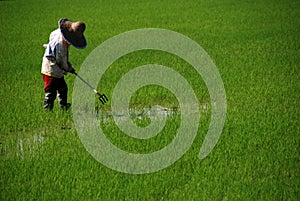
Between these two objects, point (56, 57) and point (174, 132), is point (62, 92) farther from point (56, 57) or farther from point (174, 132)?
point (174, 132)

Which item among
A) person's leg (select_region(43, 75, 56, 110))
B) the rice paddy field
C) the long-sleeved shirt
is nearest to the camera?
the rice paddy field

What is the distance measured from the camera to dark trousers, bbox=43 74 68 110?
4725 millimetres

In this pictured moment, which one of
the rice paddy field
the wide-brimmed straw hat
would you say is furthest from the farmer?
the rice paddy field

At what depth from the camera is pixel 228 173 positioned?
3.45 meters

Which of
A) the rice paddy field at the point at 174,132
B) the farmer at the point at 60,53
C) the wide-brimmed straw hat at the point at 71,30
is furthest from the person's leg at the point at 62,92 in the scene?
the wide-brimmed straw hat at the point at 71,30

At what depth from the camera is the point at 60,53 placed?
4.50m

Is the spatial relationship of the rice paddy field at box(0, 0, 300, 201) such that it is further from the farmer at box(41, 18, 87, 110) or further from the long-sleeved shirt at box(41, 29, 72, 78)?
the long-sleeved shirt at box(41, 29, 72, 78)

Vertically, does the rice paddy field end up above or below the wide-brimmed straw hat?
below

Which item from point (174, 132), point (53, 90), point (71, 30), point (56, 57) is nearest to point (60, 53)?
point (56, 57)

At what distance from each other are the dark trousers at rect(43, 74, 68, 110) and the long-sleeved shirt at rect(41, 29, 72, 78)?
0.07 metres

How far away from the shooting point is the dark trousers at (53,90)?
4.72m

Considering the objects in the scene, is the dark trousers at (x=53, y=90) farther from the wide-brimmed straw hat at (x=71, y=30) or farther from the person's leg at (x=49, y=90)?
the wide-brimmed straw hat at (x=71, y=30)

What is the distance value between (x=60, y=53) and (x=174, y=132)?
1.40 metres

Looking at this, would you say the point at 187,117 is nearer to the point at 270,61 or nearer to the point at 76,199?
the point at 76,199
